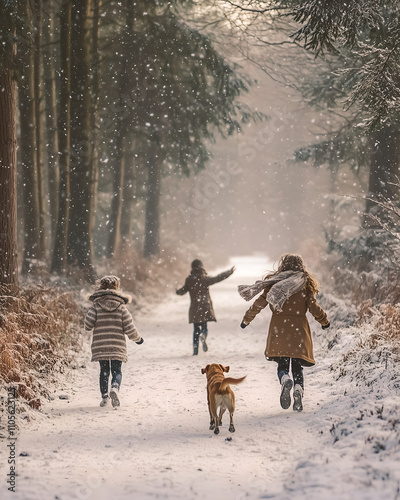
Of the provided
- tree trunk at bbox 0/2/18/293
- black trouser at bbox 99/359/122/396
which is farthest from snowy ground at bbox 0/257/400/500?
tree trunk at bbox 0/2/18/293

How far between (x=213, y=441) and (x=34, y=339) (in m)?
3.44

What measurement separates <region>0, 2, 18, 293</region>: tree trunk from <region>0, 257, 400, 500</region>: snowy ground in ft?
7.09

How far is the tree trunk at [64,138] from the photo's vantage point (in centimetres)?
1424

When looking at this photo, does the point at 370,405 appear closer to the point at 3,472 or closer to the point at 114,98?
the point at 3,472

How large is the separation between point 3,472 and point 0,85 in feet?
21.1

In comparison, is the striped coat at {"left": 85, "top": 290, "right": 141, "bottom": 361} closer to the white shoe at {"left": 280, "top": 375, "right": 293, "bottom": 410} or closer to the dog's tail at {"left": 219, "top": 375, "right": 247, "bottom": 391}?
the dog's tail at {"left": 219, "top": 375, "right": 247, "bottom": 391}

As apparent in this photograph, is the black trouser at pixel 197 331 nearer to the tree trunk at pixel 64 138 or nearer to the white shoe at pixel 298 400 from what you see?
the white shoe at pixel 298 400

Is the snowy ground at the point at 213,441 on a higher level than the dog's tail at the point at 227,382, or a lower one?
lower

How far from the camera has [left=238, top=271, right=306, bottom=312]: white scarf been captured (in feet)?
22.0

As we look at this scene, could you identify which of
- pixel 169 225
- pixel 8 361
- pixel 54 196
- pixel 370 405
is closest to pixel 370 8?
pixel 370 405

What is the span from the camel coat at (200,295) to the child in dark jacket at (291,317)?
3.46 meters

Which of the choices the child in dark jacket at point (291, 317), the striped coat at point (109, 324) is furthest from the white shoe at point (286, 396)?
the striped coat at point (109, 324)

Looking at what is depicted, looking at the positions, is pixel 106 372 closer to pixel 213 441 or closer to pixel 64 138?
pixel 213 441

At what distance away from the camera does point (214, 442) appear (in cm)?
557
